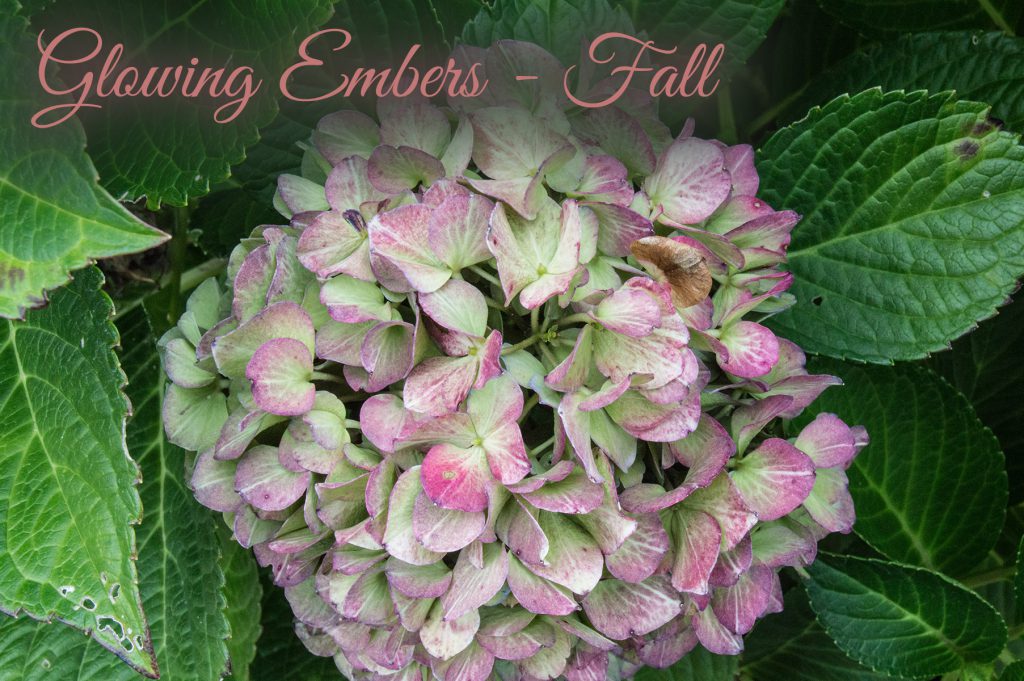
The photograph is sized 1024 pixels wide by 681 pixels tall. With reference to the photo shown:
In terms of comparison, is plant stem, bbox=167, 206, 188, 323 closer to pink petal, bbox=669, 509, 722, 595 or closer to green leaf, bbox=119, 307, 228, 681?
green leaf, bbox=119, 307, 228, 681

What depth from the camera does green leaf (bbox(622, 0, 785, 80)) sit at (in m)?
0.63

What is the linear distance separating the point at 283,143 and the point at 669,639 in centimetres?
40

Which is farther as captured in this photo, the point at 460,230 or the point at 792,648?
the point at 792,648

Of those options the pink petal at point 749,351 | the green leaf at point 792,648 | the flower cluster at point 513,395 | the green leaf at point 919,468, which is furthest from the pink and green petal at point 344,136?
the green leaf at point 792,648

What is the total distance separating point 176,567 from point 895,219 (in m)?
0.52

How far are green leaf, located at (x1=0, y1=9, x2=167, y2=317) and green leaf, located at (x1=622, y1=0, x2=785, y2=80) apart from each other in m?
0.36

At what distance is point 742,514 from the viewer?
18.8 inches

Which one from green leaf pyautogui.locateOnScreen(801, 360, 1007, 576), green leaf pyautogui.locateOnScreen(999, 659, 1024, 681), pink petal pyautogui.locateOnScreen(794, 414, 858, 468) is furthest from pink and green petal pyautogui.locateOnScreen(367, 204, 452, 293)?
green leaf pyautogui.locateOnScreen(999, 659, 1024, 681)

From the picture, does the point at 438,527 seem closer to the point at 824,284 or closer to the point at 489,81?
the point at 489,81

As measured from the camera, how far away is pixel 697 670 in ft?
2.23

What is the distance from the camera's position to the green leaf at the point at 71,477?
0.51 m

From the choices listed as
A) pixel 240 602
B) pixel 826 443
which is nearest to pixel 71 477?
pixel 240 602

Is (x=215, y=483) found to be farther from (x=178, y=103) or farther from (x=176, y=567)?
(x=178, y=103)

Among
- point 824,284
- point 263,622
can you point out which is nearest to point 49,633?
point 263,622
